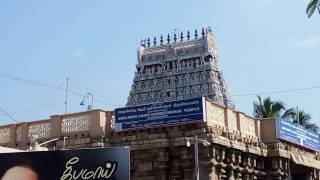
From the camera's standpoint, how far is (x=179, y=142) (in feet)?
90.4

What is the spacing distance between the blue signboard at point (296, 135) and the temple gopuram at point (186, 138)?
0.05 m

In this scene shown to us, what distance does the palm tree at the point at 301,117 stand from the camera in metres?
44.9

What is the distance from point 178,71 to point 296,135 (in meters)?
39.7

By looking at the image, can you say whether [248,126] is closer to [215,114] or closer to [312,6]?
[215,114]

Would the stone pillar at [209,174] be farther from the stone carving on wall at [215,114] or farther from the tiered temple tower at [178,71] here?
the tiered temple tower at [178,71]

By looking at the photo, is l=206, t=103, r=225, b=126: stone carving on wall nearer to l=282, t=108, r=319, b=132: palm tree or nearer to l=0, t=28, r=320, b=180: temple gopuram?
l=0, t=28, r=320, b=180: temple gopuram

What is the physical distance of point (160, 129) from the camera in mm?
28172

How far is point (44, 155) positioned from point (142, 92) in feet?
181

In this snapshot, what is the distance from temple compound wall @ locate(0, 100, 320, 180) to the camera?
1090 inches

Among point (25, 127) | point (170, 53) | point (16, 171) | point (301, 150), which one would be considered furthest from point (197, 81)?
point (16, 171)

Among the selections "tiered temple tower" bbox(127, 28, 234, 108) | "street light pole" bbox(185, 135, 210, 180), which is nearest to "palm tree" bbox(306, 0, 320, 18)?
"street light pole" bbox(185, 135, 210, 180)

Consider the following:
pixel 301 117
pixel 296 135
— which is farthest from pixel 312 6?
pixel 301 117

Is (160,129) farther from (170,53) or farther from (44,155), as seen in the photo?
(170,53)

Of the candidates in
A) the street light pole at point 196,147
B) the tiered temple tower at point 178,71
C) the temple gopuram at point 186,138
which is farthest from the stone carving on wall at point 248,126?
the tiered temple tower at point 178,71
